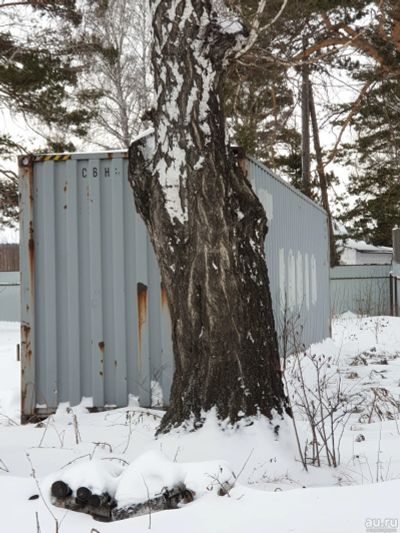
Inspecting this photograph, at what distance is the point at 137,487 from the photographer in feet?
8.33

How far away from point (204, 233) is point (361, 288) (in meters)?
18.0

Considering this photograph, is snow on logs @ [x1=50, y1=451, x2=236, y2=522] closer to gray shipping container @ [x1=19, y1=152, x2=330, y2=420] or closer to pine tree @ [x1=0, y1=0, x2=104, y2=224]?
gray shipping container @ [x1=19, y1=152, x2=330, y2=420]

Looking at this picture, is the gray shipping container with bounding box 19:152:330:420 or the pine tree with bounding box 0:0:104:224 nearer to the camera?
the gray shipping container with bounding box 19:152:330:420

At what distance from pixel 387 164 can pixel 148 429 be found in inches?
809

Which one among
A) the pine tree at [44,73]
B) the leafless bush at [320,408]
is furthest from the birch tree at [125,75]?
the leafless bush at [320,408]

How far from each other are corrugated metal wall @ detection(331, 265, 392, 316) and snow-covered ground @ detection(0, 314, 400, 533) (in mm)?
15395

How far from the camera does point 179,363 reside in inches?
150

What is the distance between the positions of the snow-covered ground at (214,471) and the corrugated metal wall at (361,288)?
15395mm

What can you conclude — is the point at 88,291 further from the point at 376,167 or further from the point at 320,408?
the point at 376,167

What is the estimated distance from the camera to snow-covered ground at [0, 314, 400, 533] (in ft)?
7.49

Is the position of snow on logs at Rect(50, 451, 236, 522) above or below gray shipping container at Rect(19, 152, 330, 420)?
below

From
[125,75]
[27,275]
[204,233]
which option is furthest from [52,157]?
[125,75]

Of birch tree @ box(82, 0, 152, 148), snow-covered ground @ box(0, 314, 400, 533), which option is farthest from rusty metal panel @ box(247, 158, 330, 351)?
birch tree @ box(82, 0, 152, 148)

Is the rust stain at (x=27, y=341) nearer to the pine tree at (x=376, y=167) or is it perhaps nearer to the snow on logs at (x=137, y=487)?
the snow on logs at (x=137, y=487)
